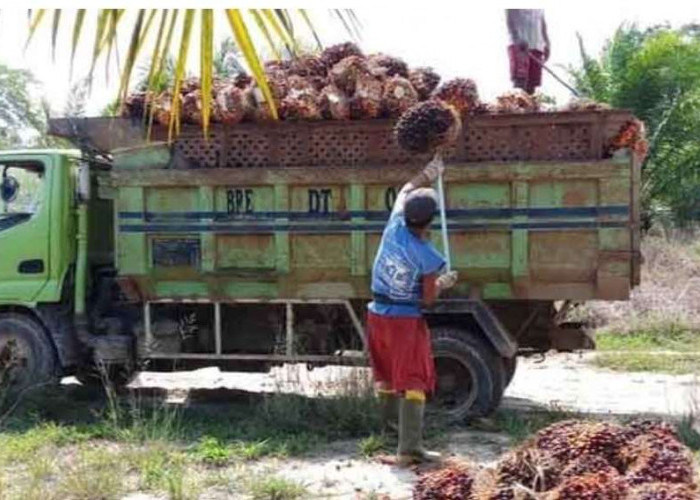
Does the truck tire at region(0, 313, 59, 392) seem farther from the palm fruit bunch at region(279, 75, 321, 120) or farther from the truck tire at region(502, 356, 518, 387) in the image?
the truck tire at region(502, 356, 518, 387)

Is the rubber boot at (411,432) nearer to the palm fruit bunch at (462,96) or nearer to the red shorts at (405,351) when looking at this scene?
the red shorts at (405,351)

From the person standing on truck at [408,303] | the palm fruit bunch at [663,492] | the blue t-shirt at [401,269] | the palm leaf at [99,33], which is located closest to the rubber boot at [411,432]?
the person standing on truck at [408,303]

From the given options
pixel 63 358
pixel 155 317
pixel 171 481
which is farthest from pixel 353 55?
pixel 171 481

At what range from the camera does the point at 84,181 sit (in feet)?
24.6

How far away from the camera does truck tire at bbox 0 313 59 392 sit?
24.7 feet

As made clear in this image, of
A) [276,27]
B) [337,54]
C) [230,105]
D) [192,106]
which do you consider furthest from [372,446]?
[276,27]

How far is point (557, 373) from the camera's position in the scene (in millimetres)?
9906

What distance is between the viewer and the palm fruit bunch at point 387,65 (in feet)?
24.1

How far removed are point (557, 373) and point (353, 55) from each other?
13.1 feet

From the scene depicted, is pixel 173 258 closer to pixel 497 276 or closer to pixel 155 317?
pixel 155 317

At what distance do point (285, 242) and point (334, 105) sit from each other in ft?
3.21

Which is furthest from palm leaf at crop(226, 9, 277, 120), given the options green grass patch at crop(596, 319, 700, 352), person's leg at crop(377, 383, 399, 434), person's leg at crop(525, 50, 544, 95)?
green grass patch at crop(596, 319, 700, 352)

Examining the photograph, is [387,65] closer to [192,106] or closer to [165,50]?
[192,106]

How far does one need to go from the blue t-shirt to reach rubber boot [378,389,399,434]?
67 cm
